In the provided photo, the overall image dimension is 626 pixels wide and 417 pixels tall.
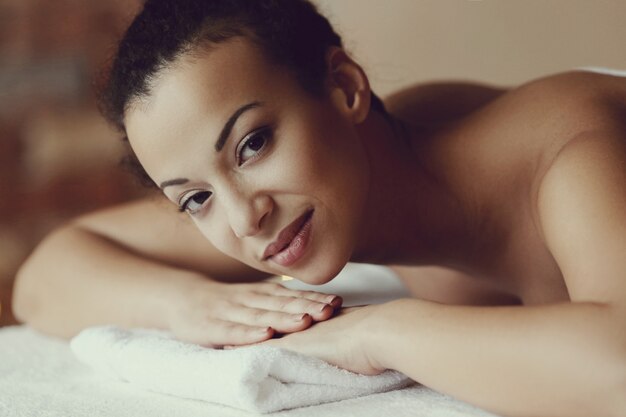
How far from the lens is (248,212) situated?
939mm

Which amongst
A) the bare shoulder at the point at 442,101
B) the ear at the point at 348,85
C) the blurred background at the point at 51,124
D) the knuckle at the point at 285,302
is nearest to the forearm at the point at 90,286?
the knuckle at the point at 285,302

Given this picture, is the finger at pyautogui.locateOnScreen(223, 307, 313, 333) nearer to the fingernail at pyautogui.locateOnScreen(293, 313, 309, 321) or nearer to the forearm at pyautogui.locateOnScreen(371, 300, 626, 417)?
the fingernail at pyautogui.locateOnScreen(293, 313, 309, 321)

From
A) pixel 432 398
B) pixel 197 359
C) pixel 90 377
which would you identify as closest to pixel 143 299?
pixel 90 377

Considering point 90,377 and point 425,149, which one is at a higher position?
point 425,149

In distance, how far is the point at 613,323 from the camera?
72cm

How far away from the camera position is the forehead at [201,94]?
945 mm

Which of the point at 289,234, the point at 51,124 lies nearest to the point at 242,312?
the point at 289,234

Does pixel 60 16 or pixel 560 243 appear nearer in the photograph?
pixel 560 243

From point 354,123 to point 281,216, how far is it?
20cm

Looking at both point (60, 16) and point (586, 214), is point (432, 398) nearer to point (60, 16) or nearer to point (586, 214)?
point (586, 214)

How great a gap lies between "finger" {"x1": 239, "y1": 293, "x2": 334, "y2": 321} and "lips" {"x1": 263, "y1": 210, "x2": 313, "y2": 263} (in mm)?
64

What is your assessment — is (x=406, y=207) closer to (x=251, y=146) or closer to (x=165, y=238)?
(x=251, y=146)

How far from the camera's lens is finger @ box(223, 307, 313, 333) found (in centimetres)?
95

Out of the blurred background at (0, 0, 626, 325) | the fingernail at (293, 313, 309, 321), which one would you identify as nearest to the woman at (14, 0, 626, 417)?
the fingernail at (293, 313, 309, 321)
